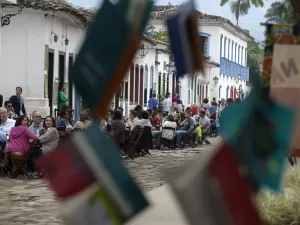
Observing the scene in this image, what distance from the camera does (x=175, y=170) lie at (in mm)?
1113

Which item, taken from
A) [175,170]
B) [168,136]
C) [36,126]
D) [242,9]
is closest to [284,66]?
[175,170]

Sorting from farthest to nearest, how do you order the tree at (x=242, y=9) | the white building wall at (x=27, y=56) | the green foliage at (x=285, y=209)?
the white building wall at (x=27, y=56), the green foliage at (x=285, y=209), the tree at (x=242, y=9)

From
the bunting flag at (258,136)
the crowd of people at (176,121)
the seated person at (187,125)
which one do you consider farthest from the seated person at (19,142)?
the bunting flag at (258,136)

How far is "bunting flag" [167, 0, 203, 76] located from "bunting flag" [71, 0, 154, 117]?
6 centimetres

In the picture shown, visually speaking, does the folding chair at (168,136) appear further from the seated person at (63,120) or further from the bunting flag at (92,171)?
the bunting flag at (92,171)

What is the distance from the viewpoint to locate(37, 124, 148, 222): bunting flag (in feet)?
3.73

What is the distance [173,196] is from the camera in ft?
3.62

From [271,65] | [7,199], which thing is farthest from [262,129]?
[7,199]

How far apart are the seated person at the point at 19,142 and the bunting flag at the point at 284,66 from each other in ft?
39.3

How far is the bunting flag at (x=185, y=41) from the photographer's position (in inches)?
46.4

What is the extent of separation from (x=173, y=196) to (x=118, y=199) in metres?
0.08

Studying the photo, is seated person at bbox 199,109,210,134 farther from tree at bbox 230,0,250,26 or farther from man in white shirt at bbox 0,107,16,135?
tree at bbox 230,0,250,26

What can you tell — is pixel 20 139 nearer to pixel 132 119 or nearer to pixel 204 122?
pixel 132 119

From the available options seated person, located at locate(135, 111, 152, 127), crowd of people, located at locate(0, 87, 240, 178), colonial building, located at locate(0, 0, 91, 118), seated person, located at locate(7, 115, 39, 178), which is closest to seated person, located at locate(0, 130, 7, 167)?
crowd of people, located at locate(0, 87, 240, 178)
